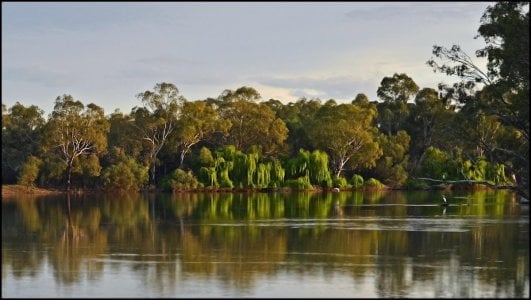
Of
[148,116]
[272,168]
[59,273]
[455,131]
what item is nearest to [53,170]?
[148,116]

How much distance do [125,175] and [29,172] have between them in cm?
855

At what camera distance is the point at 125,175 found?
241 ft

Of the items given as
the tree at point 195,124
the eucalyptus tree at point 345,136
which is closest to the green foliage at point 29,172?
the tree at point 195,124

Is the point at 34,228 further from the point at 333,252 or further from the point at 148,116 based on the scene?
the point at 148,116

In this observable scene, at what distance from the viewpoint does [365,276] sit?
20984 mm

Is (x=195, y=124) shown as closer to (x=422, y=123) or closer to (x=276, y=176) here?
(x=276, y=176)

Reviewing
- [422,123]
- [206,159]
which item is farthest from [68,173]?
[422,123]

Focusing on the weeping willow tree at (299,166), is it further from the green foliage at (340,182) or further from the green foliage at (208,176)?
the green foliage at (208,176)

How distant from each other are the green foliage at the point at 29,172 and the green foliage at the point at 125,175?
6.11 metres

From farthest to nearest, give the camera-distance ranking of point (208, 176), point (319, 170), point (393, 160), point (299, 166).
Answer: point (393, 160), point (319, 170), point (299, 166), point (208, 176)

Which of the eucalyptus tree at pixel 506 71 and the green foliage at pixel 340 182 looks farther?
the green foliage at pixel 340 182

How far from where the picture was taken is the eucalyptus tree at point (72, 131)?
72.9 metres

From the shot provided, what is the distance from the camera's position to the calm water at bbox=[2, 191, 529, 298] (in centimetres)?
1920

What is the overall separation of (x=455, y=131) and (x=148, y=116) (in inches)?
1944
